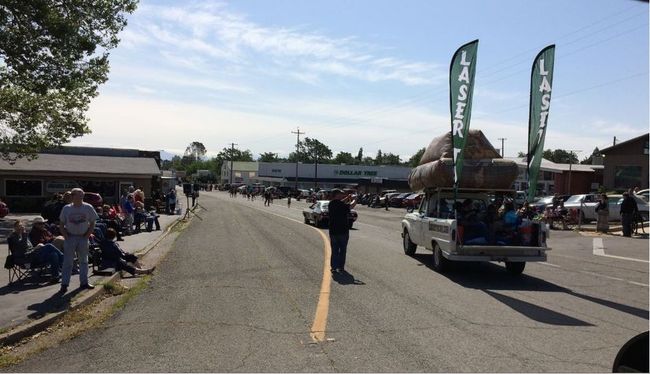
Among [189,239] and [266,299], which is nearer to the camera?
[266,299]

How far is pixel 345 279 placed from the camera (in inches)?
436

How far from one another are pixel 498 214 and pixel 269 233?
11808 millimetres

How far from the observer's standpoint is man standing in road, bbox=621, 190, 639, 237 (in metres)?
22.2

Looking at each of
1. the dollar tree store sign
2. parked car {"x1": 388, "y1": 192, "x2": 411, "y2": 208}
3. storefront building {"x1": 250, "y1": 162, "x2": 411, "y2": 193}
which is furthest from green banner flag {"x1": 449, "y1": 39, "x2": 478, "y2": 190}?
the dollar tree store sign

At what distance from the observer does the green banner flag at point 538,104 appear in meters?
13.3

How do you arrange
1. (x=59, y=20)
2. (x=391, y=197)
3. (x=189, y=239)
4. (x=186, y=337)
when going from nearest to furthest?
(x=186, y=337) < (x=189, y=239) < (x=59, y=20) < (x=391, y=197)

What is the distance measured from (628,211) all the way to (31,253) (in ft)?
67.9

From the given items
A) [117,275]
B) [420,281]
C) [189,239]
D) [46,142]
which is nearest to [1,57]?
[46,142]

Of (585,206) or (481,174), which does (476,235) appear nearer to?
(481,174)

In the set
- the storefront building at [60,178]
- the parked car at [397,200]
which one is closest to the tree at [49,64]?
the storefront building at [60,178]

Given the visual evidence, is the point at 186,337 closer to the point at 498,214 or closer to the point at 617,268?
the point at 498,214

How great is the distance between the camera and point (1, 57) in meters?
23.8

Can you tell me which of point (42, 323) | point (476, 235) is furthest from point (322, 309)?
point (476, 235)

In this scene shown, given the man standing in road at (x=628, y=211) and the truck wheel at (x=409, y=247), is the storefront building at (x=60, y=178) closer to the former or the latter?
the truck wheel at (x=409, y=247)
